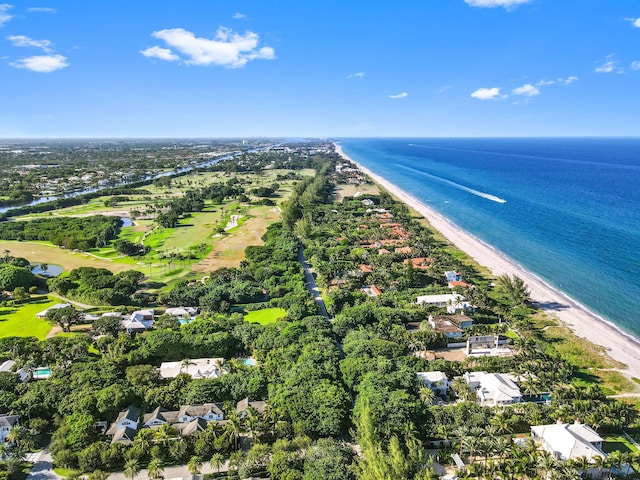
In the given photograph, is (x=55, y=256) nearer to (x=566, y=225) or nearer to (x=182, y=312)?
(x=182, y=312)

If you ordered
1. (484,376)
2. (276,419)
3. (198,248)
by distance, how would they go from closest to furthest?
(276,419) < (484,376) < (198,248)

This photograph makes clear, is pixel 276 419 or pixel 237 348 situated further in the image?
pixel 237 348

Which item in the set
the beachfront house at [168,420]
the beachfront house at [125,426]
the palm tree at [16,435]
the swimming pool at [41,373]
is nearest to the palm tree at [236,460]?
the beachfront house at [168,420]

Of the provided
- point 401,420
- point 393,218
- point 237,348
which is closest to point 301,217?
point 393,218

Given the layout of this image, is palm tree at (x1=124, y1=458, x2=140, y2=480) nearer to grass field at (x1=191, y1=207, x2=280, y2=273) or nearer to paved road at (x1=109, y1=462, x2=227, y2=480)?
paved road at (x1=109, y1=462, x2=227, y2=480)

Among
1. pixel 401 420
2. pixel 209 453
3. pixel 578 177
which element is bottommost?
pixel 209 453

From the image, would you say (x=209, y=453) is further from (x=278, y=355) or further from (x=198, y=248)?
(x=198, y=248)
